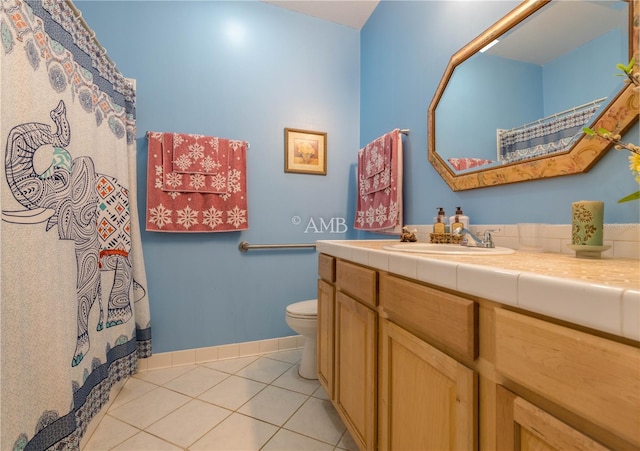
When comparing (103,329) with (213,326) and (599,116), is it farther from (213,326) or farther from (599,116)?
(599,116)

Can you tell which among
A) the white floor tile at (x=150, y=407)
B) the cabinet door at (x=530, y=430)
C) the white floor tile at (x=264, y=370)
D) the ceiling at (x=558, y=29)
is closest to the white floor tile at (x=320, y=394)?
the white floor tile at (x=264, y=370)

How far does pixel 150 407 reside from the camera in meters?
1.42

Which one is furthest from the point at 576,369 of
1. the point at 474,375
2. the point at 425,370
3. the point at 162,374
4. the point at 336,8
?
the point at 336,8

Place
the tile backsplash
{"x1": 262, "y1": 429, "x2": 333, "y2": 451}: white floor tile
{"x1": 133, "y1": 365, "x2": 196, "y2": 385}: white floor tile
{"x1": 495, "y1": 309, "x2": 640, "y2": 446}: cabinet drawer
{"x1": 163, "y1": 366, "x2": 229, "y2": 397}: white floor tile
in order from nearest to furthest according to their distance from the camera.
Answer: {"x1": 495, "y1": 309, "x2": 640, "y2": 446}: cabinet drawer < the tile backsplash < {"x1": 262, "y1": 429, "x2": 333, "y2": 451}: white floor tile < {"x1": 163, "y1": 366, "x2": 229, "y2": 397}: white floor tile < {"x1": 133, "y1": 365, "x2": 196, "y2": 385}: white floor tile

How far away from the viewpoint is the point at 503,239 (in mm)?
1058

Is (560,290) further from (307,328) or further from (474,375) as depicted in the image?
(307,328)

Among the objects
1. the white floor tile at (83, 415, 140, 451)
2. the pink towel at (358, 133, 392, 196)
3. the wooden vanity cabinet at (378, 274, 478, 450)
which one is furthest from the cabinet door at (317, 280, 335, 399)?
the white floor tile at (83, 415, 140, 451)

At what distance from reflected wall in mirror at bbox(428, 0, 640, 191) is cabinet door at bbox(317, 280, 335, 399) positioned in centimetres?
77

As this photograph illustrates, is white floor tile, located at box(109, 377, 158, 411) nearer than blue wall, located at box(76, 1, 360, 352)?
Yes

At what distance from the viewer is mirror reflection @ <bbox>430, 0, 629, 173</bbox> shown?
2.61 feet

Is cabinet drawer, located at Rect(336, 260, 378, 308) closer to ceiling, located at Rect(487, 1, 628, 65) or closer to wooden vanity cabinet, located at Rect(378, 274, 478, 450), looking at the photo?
wooden vanity cabinet, located at Rect(378, 274, 478, 450)

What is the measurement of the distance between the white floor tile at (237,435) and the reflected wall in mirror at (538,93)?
4.57 ft

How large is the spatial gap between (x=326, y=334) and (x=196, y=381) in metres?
0.93

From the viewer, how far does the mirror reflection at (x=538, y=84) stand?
0.80 m
